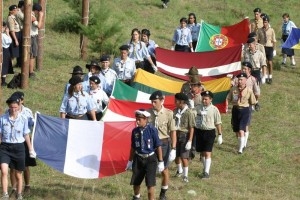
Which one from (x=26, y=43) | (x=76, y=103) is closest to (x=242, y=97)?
(x=76, y=103)

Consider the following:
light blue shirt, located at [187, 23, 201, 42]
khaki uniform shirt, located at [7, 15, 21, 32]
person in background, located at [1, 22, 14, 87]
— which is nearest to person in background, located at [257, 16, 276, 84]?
light blue shirt, located at [187, 23, 201, 42]

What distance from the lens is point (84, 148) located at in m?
13.2

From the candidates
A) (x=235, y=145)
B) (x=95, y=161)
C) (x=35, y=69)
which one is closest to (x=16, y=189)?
(x=95, y=161)

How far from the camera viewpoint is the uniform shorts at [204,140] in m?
14.9

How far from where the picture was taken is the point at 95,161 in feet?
43.2

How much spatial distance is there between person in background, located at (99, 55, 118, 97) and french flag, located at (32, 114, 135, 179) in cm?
325

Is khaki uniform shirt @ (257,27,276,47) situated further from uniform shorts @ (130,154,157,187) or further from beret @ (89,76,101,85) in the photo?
uniform shorts @ (130,154,157,187)

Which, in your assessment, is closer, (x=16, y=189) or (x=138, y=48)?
(x=16, y=189)

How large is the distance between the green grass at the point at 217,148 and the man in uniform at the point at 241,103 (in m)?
0.54

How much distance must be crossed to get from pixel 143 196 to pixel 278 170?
378 cm

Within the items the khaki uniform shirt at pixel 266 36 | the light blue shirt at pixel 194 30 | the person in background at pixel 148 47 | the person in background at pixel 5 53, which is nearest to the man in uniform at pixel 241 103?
the person in background at pixel 148 47

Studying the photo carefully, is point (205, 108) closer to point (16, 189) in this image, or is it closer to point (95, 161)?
point (95, 161)

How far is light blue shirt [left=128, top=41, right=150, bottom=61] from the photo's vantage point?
64.2ft

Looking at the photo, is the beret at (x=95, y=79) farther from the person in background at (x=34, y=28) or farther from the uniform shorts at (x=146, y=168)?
the person in background at (x=34, y=28)
